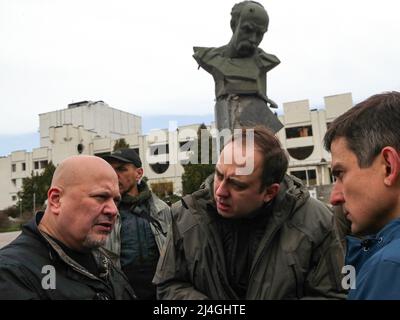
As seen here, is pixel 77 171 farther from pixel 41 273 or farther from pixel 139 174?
pixel 139 174

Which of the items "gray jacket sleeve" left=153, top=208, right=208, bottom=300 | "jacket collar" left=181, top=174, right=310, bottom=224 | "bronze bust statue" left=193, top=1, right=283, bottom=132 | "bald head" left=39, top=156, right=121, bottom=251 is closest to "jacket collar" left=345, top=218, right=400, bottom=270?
"jacket collar" left=181, top=174, right=310, bottom=224

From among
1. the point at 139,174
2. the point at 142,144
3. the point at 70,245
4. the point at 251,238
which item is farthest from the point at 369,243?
the point at 142,144

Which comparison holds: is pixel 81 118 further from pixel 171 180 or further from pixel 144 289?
pixel 144 289

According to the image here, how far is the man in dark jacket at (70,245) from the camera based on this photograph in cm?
187

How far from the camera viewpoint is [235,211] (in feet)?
7.45

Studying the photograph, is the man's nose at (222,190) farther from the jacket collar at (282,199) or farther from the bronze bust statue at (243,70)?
the bronze bust statue at (243,70)

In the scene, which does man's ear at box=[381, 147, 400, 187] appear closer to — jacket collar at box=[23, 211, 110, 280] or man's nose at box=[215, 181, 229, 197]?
man's nose at box=[215, 181, 229, 197]

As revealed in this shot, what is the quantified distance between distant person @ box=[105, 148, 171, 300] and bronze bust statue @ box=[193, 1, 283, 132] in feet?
7.37

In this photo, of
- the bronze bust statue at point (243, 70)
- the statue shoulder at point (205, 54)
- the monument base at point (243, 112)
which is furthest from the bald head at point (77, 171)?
the statue shoulder at point (205, 54)

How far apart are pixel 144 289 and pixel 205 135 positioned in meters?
2.98

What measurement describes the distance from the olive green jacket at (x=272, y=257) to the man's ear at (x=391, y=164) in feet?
2.75

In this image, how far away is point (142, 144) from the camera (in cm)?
5112
